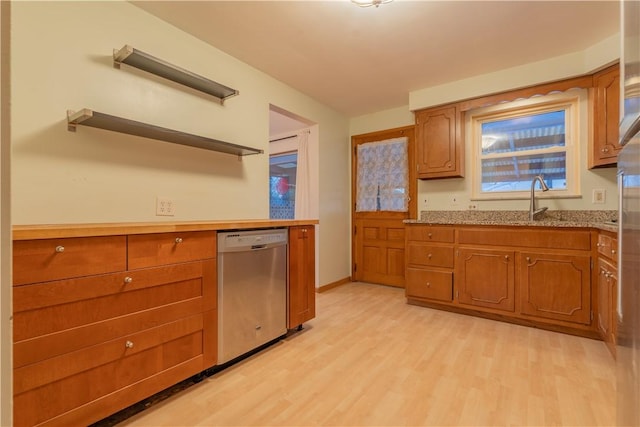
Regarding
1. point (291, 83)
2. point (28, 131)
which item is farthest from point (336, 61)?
point (28, 131)

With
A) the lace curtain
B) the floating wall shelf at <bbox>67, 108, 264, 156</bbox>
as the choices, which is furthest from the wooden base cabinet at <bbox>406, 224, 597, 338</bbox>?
the floating wall shelf at <bbox>67, 108, 264, 156</bbox>

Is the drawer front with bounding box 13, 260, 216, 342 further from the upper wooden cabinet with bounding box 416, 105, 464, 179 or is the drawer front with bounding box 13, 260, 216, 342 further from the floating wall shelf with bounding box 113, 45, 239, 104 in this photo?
the upper wooden cabinet with bounding box 416, 105, 464, 179

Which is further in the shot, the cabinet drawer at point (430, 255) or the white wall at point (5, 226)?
the cabinet drawer at point (430, 255)

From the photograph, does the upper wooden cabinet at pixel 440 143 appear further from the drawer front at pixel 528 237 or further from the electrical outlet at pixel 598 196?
the electrical outlet at pixel 598 196

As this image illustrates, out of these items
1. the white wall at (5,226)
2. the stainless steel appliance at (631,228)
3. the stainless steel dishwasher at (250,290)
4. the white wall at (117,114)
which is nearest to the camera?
the white wall at (5,226)

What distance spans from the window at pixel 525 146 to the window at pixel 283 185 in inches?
98.4

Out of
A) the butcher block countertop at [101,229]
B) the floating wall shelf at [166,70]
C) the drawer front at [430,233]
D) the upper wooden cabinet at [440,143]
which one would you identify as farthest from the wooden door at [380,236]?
the butcher block countertop at [101,229]

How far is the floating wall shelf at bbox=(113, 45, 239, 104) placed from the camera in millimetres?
1719

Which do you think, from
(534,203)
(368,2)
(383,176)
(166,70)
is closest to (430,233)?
(534,203)

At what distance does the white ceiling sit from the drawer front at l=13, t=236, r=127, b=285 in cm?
166

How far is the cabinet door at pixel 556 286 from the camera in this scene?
88.1 inches

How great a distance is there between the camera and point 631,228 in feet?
2.64

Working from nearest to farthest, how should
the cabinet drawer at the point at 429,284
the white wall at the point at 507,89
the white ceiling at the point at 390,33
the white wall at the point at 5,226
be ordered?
the white wall at the point at 5,226
the white ceiling at the point at 390,33
the white wall at the point at 507,89
the cabinet drawer at the point at 429,284

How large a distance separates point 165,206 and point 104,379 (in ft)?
3.65
